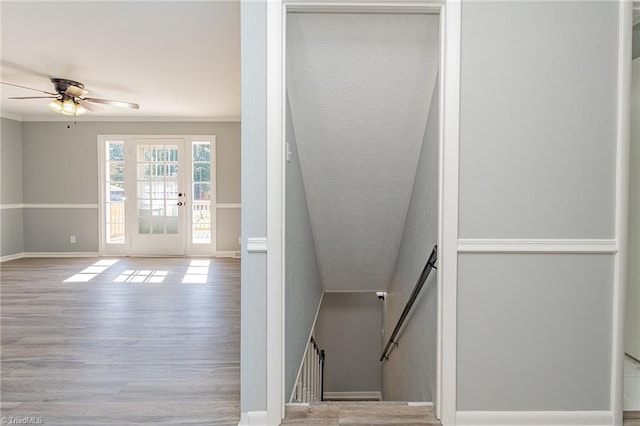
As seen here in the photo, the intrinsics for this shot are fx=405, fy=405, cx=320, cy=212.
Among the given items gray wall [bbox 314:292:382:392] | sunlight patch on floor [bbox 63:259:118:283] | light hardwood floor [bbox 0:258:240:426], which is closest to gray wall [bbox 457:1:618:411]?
light hardwood floor [bbox 0:258:240:426]

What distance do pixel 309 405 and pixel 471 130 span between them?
164 centimetres

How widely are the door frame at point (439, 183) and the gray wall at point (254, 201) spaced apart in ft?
0.11

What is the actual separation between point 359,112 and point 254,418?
176 cm

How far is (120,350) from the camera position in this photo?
296 cm

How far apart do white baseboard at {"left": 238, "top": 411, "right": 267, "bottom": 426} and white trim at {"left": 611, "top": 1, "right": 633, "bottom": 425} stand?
5.63 feet

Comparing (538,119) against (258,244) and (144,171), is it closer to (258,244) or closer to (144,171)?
(258,244)

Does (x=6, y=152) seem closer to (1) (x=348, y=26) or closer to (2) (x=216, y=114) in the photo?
(2) (x=216, y=114)

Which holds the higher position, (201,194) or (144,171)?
(144,171)

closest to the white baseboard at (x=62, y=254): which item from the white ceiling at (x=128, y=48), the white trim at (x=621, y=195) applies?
the white ceiling at (x=128, y=48)

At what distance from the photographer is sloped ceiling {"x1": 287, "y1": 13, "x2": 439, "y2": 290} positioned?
209 centimetres

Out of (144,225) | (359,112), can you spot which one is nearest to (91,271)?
(144,225)

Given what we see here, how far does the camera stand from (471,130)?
1941 millimetres

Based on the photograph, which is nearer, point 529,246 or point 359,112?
point 529,246

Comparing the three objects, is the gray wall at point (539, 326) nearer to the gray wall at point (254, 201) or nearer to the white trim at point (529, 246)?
the white trim at point (529, 246)
